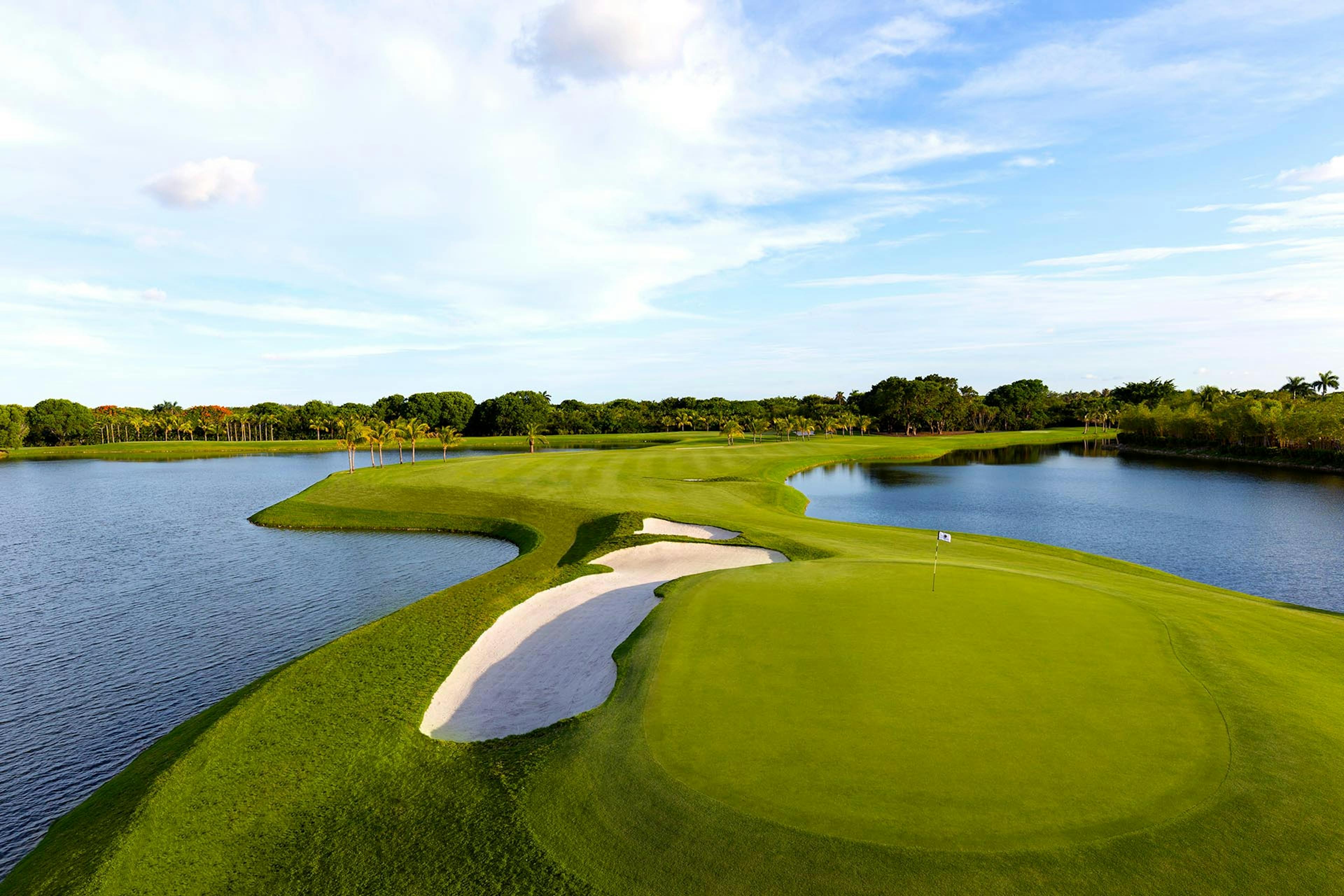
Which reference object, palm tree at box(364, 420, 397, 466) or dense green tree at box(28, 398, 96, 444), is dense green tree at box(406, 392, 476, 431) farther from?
palm tree at box(364, 420, 397, 466)

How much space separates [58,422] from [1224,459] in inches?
9432

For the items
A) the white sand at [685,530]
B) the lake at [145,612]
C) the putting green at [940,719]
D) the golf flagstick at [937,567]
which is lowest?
the lake at [145,612]

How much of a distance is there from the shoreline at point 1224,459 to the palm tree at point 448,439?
346ft

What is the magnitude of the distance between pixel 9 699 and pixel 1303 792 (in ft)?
97.5

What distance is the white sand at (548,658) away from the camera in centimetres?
1327

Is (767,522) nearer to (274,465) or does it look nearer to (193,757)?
(193,757)

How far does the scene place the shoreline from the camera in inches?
2805

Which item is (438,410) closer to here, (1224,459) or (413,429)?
(413,429)

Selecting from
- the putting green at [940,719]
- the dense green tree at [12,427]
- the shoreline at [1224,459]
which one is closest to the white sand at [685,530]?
the putting green at [940,719]

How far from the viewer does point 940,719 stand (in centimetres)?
1008

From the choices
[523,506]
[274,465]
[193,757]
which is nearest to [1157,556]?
[523,506]

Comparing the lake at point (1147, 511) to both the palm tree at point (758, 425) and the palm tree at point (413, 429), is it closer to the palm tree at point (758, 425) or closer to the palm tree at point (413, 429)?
the palm tree at point (413, 429)

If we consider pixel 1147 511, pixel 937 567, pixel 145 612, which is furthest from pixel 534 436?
pixel 937 567

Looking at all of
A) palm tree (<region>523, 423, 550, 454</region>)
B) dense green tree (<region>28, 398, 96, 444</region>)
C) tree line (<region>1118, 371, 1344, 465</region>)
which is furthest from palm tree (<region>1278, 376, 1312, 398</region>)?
dense green tree (<region>28, 398, 96, 444</region>)
